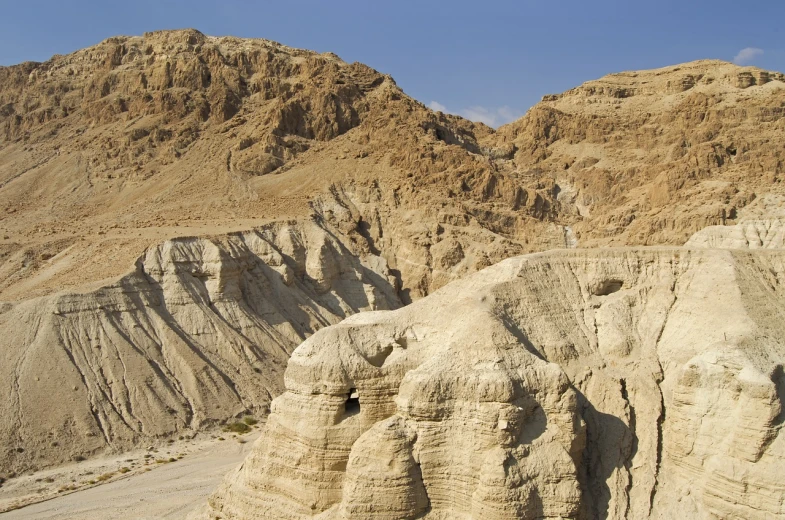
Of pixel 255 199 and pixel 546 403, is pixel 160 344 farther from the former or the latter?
pixel 546 403

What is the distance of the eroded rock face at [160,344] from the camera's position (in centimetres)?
3312

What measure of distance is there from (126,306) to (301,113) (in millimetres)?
34677

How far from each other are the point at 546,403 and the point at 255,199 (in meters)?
43.5

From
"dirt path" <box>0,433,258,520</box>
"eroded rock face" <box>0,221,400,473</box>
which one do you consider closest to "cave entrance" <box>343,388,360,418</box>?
"dirt path" <box>0,433,258,520</box>

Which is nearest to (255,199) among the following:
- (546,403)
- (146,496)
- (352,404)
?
(146,496)

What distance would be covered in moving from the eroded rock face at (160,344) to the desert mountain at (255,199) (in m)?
0.11

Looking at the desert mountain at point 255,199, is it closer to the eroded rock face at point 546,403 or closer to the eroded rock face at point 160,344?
the eroded rock face at point 160,344

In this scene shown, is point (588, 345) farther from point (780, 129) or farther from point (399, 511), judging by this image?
point (780, 129)

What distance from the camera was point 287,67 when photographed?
77.9 meters

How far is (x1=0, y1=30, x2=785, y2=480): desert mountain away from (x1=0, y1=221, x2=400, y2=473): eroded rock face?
108mm

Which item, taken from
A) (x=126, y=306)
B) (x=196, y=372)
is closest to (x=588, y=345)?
(x=196, y=372)

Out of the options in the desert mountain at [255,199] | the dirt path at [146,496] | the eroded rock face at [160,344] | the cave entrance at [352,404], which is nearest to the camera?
the cave entrance at [352,404]

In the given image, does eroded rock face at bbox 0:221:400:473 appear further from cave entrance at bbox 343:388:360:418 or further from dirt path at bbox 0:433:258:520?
cave entrance at bbox 343:388:360:418

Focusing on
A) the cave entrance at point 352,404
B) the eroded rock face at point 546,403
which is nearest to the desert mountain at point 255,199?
the eroded rock face at point 546,403
